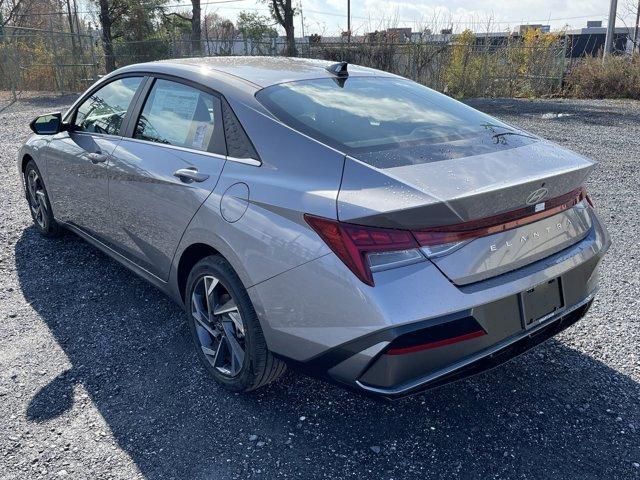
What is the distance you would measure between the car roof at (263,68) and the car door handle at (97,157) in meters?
0.64

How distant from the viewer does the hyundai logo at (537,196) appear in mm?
2281

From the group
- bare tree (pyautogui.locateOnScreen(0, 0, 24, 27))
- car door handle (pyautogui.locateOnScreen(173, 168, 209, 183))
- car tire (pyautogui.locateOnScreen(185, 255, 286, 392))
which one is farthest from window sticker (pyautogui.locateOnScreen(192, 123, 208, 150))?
bare tree (pyautogui.locateOnScreen(0, 0, 24, 27))

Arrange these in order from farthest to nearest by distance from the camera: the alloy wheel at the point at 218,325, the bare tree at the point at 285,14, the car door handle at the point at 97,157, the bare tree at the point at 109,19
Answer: the bare tree at the point at 285,14 → the bare tree at the point at 109,19 → the car door handle at the point at 97,157 → the alloy wheel at the point at 218,325

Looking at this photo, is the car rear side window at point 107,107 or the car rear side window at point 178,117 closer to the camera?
the car rear side window at point 178,117

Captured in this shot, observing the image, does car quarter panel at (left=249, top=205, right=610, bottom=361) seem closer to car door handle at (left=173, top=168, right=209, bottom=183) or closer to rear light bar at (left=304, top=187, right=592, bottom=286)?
rear light bar at (left=304, top=187, right=592, bottom=286)

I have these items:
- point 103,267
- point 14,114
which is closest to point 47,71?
point 14,114

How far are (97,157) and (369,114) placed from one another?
1.92 meters

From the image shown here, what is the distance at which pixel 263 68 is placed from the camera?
3.28 metres

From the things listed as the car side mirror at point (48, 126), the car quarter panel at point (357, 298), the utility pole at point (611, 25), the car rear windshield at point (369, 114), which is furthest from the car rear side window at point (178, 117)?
the utility pole at point (611, 25)

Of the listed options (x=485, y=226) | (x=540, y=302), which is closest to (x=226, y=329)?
(x=485, y=226)

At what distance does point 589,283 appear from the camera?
8.78ft

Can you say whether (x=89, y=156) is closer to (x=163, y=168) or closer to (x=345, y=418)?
(x=163, y=168)

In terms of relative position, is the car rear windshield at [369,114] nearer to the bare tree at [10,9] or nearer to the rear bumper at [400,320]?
the rear bumper at [400,320]

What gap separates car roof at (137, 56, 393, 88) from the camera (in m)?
3.06
